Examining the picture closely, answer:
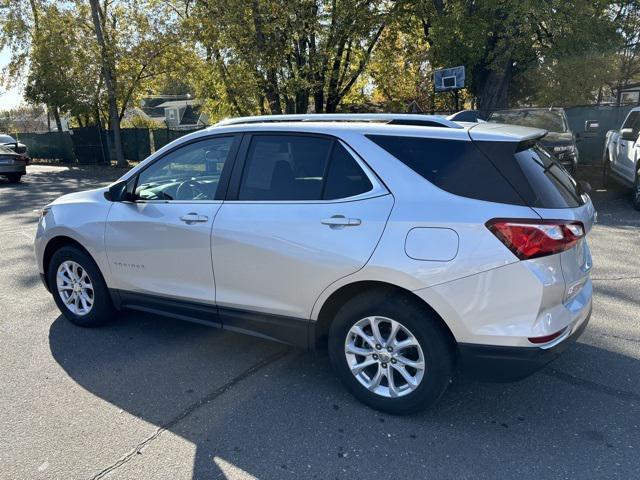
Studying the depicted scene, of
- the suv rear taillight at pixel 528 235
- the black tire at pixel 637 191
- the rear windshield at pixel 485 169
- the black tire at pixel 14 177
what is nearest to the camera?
the suv rear taillight at pixel 528 235

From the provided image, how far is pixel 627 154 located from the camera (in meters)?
9.80

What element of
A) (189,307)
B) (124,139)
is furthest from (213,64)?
(189,307)

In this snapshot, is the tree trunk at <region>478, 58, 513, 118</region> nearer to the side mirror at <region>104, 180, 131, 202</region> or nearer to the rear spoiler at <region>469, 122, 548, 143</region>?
the rear spoiler at <region>469, 122, 548, 143</region>

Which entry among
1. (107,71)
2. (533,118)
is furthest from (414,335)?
(107,71)

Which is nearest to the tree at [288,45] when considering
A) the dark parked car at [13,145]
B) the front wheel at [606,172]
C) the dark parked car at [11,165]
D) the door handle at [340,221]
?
the dark parked car at [11,165]

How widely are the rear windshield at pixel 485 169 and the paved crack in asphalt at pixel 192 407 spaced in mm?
1834

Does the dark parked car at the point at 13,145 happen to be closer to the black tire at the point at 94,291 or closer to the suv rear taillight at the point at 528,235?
the black tire at the point at 94,291

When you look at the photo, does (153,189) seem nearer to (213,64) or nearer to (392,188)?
(392,188)

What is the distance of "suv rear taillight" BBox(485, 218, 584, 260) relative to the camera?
2654 mm

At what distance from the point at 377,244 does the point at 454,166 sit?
→ 0.62m

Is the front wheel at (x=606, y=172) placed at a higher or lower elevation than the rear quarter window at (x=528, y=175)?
lower

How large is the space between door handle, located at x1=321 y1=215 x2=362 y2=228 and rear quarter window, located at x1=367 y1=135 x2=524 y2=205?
45 cm

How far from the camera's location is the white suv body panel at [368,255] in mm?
2695

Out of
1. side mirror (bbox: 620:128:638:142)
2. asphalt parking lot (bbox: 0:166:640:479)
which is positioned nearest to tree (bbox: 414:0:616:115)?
side mirror (bbox: 620:128:638:142)
